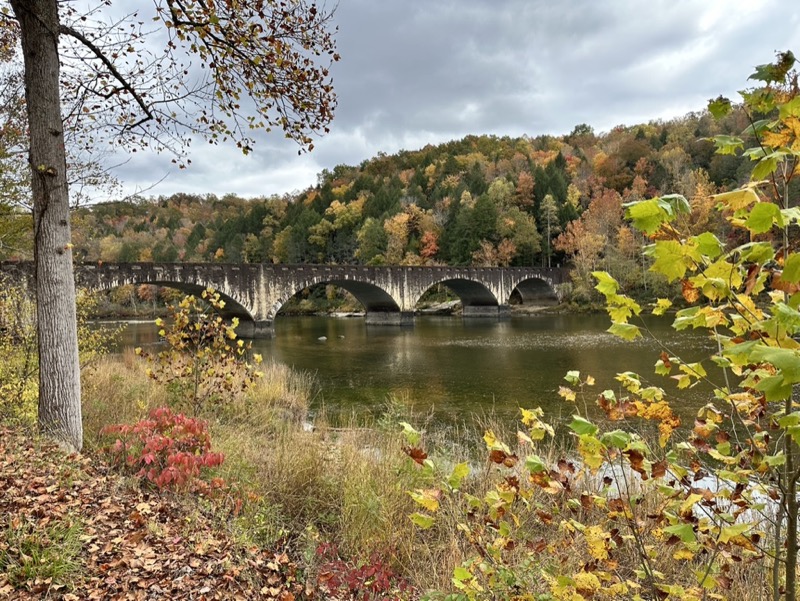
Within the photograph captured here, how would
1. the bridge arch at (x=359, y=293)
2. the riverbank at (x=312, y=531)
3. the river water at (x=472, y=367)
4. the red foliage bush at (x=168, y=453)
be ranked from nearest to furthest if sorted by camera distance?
the riverbank at (x=312, y=531) → the red foliage bush at (x=168, y=453) → the river water at (x=472, y=367) → the bridge arch at (x=359, y=293)

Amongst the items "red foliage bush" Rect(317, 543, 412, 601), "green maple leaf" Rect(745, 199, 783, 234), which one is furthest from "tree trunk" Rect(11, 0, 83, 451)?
"green maple leaf" Rect(745, 199, 783, 234)

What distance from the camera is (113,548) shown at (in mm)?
→ 3582

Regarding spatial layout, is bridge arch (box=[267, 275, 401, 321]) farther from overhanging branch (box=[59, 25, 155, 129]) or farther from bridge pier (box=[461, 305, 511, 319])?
overhanging branch (box=[59, 25, 155, 129])

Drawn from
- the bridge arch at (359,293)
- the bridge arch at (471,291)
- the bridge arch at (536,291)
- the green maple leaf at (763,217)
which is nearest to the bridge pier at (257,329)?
the bridge arch at (359,293)

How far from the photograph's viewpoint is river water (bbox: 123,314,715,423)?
1305 cm

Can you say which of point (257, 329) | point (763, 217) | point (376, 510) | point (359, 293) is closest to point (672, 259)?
point (763, 217)

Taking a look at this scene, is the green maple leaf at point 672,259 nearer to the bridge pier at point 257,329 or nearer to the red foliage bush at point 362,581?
the red foliage bush at point 362,581

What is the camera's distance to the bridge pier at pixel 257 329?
36062 mm

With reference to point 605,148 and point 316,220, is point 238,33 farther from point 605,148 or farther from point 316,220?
point 605,148

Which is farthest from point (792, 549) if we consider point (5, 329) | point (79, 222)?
point (79, 222)

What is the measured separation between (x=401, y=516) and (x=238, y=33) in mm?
5115

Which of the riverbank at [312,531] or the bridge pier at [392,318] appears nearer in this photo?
the riverbank at [312,531]

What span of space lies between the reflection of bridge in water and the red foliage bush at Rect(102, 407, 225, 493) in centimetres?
1910

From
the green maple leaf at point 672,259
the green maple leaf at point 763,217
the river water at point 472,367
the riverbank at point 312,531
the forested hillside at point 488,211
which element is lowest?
the river water at point 472,367
